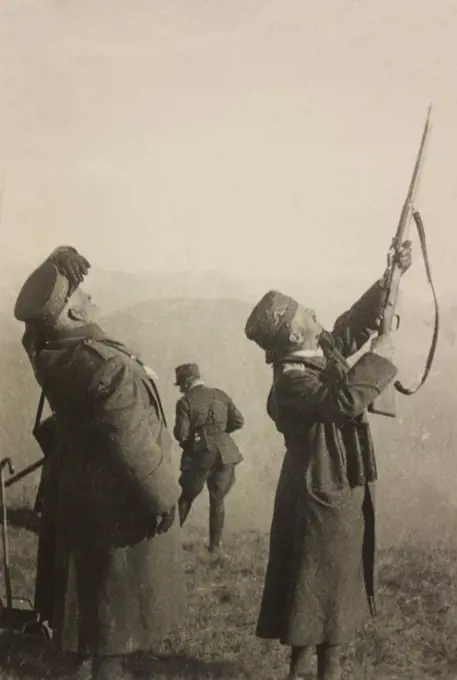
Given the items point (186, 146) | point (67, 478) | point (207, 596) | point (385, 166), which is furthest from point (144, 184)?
point (207, 596)

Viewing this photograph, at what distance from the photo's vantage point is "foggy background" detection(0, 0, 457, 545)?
245 centimetres

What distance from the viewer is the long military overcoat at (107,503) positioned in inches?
81.4

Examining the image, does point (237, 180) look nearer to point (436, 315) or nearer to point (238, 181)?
point (238, 181)

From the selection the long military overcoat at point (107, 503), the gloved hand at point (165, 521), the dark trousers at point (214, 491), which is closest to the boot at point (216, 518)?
the dark trousers at point (214, 491)

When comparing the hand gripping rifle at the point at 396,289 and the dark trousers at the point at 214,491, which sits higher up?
the hand gripping rifle at the point at 396,289

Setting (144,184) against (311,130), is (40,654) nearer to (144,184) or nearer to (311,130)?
(144,184)

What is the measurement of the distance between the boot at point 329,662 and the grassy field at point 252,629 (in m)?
0.07

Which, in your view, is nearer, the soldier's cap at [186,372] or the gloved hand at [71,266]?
the gloved hand at [71,266]

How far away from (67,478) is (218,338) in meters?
0.60

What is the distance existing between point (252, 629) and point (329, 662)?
252 millimetres

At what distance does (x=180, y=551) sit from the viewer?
2.29 meters

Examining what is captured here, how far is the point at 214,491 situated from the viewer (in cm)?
250

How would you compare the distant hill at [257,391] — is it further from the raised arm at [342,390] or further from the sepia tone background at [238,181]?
the raised arm at [342,390]

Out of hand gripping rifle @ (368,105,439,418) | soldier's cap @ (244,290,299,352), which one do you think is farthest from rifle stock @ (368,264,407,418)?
soldier's cap @ (244,290,299,352)
